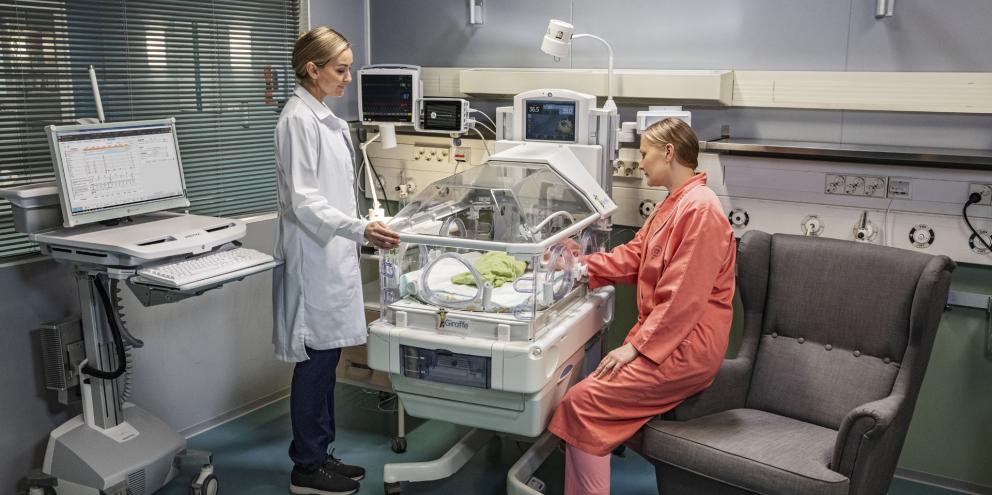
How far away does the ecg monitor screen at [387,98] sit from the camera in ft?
12.4

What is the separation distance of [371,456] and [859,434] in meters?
1.85

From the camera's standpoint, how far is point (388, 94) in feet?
12.5

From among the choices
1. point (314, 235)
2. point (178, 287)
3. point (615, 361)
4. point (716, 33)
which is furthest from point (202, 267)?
point (716, 33)

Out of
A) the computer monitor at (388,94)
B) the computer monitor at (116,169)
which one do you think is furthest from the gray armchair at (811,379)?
the computer monitor at (116,169)

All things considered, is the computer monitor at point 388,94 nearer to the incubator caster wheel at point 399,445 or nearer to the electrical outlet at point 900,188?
the incubator caster wheel at point 399,445

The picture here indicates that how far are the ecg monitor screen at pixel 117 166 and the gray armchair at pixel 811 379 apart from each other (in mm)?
1856

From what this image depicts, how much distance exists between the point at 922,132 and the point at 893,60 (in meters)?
0.28

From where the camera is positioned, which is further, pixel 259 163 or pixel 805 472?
pixel 259 163

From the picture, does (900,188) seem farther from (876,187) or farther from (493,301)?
(493,301)

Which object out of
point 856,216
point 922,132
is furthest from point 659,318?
point 922,132

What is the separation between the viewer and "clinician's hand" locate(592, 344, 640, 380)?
2.60m

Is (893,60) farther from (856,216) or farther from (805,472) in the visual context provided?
(805,472)

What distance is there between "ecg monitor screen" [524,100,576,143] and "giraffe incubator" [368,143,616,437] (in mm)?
228

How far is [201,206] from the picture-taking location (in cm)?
355
